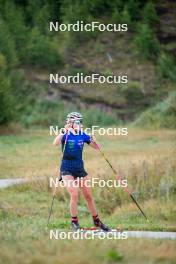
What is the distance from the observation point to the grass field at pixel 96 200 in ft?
35.3

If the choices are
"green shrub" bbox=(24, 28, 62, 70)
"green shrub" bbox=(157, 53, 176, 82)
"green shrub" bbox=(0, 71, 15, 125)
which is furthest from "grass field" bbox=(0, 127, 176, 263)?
"green shrub" bbox=(24, 28, 62, 70)

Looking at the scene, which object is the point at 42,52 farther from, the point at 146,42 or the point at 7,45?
the point at 7,45

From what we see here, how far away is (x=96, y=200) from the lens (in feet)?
68.9

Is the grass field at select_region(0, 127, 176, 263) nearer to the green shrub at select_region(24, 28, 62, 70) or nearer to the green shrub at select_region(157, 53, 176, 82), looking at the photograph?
the green shrub at select_region(157, 53, 176, 82)

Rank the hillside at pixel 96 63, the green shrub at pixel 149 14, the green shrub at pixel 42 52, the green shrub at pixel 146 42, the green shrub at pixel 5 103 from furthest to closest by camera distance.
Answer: the green shrub at pixel 42 52, the hillside at pixel 96 63, the green shrub at pixel 146 42, the green shrub at pixel 149 14, the green shrub at pixel 5 103

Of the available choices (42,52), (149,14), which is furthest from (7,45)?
(42,52)

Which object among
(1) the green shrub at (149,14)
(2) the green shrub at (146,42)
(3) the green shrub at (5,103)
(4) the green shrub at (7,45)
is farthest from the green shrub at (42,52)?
(3) the green shrub at (5,103)

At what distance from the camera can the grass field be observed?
10.8 meters

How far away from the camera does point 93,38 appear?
5791 cm

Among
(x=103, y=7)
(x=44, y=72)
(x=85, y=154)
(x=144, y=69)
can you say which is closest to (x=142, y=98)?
(x=144, y=69)

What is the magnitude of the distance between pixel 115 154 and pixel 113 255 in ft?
61.3

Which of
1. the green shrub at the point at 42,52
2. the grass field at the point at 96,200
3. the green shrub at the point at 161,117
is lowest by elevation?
the grass field at the point at 96,200

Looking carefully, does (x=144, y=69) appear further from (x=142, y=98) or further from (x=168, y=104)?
(x=168, y=104)

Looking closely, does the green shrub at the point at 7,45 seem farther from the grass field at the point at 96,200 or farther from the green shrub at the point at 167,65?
the green shrub at the point at 167,65
